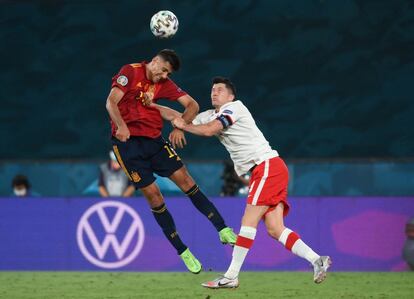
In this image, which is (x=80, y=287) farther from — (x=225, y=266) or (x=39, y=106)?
(x=39, y=106)

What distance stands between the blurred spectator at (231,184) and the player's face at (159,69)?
5.86 m

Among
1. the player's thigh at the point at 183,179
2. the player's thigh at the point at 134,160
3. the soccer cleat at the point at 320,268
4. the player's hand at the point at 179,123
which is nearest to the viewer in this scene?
the soccer cleat at the point at 320,268

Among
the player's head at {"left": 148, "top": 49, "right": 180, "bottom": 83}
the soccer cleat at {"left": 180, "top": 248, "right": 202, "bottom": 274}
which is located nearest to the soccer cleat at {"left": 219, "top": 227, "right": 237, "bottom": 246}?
the soccer cleat at {"left": 180, "top": 248, "right": 202, "bottom": 274}

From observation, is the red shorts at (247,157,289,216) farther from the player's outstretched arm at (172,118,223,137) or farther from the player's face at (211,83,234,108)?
the player's face at (211,83,234,108)

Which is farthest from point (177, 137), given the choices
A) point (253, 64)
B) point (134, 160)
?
point (253, 64)

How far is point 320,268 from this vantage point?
10039 mm

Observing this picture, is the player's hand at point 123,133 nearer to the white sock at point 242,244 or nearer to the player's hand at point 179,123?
the player's hand at point 179,123

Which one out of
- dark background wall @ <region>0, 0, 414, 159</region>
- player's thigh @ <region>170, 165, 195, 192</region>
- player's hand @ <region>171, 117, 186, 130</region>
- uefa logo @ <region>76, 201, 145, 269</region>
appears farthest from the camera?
dark background wall @ <region>0, 0, 414, 159</region>

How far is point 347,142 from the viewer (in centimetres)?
1891

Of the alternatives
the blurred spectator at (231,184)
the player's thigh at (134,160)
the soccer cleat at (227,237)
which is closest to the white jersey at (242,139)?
the soccer cleat at (227,237)

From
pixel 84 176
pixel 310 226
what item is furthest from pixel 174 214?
pixel 84 176

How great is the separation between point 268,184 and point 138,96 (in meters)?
1.53

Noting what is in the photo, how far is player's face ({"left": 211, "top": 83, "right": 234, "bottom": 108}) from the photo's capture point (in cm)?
1041

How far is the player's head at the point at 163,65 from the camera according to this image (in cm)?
1055
